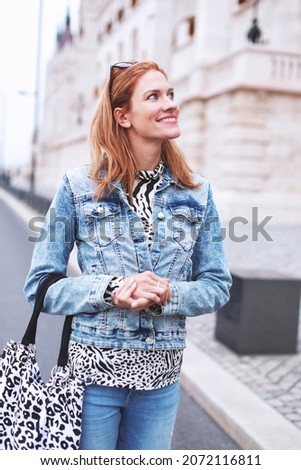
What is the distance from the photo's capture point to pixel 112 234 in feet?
6.64

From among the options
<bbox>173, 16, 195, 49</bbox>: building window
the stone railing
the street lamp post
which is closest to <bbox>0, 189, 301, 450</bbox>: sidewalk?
the stone railing

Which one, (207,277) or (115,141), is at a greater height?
(115,141)

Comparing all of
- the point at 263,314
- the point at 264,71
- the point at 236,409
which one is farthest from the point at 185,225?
the point at 264,71

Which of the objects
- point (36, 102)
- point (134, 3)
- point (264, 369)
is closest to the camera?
point (264, 369)

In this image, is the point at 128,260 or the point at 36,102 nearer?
the point at 128,260

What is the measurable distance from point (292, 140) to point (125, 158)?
22.8m

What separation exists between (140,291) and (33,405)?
48cm

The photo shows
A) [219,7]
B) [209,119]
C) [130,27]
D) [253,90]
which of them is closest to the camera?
[253,90]

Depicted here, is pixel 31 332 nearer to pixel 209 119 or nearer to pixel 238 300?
pixel 238 300

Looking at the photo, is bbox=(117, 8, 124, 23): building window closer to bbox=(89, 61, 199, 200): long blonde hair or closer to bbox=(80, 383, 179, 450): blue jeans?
bbox=(89, 61, 199, 200): long blonde hair

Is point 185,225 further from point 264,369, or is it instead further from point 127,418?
point 264,369

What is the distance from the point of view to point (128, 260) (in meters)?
2.03

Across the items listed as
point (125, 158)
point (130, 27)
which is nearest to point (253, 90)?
point (125, 158)

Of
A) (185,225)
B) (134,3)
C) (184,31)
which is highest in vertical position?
(134,3)
